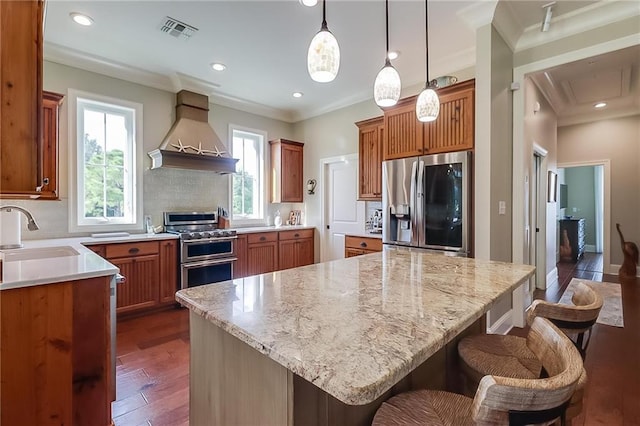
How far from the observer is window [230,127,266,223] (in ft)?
16.4

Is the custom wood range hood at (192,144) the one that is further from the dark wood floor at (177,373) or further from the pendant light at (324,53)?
the pendant light at (324,53)

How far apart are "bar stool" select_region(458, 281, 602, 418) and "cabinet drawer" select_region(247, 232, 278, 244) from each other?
11.5 feet

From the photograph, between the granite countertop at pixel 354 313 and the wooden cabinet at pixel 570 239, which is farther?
the wooden cabinet at pixel 570 239

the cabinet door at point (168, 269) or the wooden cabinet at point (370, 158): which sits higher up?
the wooden cabinet at point (370, 158)

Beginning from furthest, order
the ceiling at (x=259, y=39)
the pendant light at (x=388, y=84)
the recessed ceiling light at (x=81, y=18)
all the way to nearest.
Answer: the recessed ceiling light at (x=81, y=18), the ceiling at (x=259, y=39), the pendant light at (x=388, y=84)

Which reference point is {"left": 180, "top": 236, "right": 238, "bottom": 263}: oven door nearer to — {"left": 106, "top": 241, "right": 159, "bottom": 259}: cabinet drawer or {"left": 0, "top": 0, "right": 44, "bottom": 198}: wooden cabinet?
{"left": 106, "top": 241, "right": 159, "bottom": 259}: cabinet drawer

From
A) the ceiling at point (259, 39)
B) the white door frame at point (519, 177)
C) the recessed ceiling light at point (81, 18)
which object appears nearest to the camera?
the ceiling at point (259, 39)

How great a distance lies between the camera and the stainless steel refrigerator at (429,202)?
2865mm

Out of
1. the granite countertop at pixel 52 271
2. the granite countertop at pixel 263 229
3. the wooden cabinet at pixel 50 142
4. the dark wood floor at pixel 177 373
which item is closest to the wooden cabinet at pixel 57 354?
the granite countertop at pixel 52 271

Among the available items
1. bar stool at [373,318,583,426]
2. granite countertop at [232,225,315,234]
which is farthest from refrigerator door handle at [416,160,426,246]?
granite countertop at [232,225,315,234]

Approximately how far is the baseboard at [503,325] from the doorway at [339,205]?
86.0 inches

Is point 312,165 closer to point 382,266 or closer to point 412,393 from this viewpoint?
point 382,266

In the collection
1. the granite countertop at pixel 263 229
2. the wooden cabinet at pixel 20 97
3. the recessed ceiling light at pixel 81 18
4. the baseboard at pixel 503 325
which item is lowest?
the baseboard at pixel 503 325

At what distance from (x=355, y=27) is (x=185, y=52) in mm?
1898
